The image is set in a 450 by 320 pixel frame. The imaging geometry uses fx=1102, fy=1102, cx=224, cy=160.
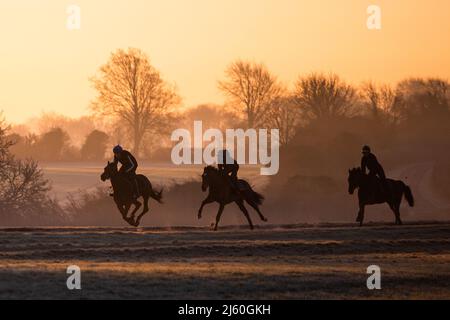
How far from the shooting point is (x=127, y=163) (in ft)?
121

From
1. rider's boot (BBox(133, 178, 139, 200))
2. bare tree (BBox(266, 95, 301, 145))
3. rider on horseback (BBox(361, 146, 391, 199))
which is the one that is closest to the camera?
rider on horseback (BBox(361, 146, 391, 199))

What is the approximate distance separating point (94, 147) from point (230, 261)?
282 feet

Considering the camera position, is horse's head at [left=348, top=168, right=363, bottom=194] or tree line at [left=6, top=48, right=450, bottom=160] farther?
tree line at [left=6, top=48, right=450, bottom=160]

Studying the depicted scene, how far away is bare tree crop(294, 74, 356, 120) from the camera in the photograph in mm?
87125

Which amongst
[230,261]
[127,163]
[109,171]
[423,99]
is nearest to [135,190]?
[127,163]

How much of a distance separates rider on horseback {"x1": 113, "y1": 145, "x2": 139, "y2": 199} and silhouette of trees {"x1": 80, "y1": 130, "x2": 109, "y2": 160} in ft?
241

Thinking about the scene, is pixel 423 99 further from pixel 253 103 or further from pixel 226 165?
pixel 226 165

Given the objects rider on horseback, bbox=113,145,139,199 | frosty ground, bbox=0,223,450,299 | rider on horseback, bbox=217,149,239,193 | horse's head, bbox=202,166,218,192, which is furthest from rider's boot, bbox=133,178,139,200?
rider on horseback, bbox=217,149,239,193

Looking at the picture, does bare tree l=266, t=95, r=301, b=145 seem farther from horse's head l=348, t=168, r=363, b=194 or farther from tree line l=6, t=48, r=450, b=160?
horse's head l=348, t=168, r=363, b=194

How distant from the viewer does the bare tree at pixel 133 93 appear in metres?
94.2

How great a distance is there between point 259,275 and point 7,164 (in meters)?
39.2

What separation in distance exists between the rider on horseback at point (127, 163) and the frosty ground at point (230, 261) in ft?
5.85
